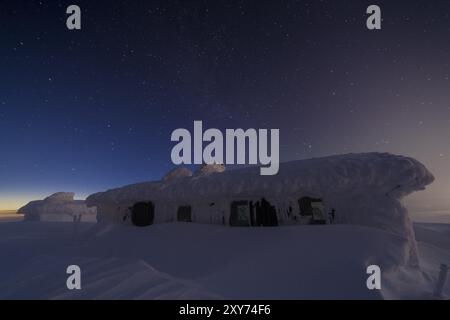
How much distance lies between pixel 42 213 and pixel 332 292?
41.8m

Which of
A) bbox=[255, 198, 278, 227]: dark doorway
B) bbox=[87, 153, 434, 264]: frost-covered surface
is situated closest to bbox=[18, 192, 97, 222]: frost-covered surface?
bbox=[87, 153, 434, 264]: frost-covered surface

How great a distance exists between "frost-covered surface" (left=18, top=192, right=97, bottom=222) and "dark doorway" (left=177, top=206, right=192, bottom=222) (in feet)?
97.2

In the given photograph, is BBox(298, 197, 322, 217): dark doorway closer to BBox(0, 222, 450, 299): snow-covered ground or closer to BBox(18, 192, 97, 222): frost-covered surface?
BBox(0, 222, 450, 299): snow-covered ground

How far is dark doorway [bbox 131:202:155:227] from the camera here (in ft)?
43.9

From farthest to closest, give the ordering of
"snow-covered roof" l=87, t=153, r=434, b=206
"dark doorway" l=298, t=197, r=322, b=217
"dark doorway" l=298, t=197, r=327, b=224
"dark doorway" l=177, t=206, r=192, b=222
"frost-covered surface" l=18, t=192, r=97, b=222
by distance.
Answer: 1. "frost-covered surface" l=18, t=192, r=97, b=222
2. "dark doorway" l=177, t=206, r=192, b=222
3. "dark doorway" l=298, t=197, r=322, b=217
4. "dark doorway" l=298, t=197, r=327, b=224
5. "snow-covered roof" l=87, t=153, r=434, b=206

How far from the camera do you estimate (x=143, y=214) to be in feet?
44.5

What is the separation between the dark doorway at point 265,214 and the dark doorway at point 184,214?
338 cm

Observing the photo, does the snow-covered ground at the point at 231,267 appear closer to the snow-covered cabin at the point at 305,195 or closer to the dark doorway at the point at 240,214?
the dark doorway at the point at 240,214

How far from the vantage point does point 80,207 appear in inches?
1515

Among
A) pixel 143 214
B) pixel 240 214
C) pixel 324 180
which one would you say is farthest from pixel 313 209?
pixel 143 214

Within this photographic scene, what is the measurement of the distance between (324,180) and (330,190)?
443 millimetres

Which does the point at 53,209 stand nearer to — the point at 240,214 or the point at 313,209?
the point at 240,214
